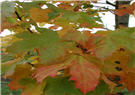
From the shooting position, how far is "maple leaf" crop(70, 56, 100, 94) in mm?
405

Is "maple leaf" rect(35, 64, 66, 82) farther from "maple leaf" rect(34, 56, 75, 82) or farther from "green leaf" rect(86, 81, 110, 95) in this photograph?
"green leaf" rect(86, 81, 110, 95)

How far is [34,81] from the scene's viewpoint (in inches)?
22.5

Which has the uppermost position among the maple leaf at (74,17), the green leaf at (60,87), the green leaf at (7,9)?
the green leaf at (7,9)

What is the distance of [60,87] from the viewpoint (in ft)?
1.65

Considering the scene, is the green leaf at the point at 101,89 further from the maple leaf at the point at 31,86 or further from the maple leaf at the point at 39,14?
the maple leaf at the point at 39,14

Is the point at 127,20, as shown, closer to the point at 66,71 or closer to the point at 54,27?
the point at 54,27

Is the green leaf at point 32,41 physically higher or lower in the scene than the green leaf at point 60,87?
higher

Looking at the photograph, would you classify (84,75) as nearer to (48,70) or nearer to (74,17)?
(48,70)

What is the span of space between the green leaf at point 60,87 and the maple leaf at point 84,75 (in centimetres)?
9

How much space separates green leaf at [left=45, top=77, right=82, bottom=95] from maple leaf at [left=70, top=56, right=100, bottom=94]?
0.09m

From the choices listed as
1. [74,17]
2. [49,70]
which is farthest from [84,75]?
[74,17]

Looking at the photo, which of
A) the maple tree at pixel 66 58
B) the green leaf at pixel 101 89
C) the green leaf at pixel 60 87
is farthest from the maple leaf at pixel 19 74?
the green leaf at pixel 101 89

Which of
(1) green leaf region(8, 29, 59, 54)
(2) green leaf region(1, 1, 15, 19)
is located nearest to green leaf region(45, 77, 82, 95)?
(1) green leaf region(8, 29, 59, 54)

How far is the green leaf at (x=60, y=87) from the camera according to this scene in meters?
0.50
